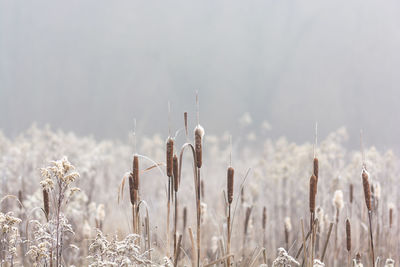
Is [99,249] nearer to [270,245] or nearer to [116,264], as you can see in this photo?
[116,264]

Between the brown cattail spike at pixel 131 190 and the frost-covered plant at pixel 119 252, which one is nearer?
the frost-covered plant at pixel 119 252

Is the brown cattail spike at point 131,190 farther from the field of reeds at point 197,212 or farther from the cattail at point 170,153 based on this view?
the cattail at point 170,153

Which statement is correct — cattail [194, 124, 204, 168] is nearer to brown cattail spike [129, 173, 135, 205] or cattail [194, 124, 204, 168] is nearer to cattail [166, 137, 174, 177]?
cattail [166, 137, 174, 177]

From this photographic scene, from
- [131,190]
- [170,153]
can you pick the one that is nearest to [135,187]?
[131,190]

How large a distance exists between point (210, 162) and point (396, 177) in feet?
20.9

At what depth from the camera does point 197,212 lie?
5.77ft

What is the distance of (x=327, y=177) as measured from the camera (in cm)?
475

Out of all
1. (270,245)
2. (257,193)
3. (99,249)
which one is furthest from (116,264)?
(257,193)

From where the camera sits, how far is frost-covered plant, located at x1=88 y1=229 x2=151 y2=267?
1.55 meters

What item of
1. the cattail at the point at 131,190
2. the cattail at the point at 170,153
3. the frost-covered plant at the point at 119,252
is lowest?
the frost-covered plant at the point at 119,252

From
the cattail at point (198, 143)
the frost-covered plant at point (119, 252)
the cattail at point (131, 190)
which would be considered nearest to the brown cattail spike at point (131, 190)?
the cattail at point (131, 190)

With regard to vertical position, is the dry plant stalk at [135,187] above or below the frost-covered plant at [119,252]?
above

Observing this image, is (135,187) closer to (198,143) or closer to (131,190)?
(131,190)

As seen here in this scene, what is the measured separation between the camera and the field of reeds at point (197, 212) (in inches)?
67.3
